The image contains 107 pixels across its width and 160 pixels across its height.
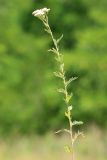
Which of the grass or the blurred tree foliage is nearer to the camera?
the grass

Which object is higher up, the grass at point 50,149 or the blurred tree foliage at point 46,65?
the blurred tree foliage at point 46,65

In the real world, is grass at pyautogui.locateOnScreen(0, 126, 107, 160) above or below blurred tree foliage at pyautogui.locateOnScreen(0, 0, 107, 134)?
below

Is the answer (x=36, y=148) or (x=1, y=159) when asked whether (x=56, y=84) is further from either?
(x=1, y=159)

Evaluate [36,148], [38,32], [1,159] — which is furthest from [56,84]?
[1,159]

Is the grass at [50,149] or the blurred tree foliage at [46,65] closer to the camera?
the grass at [50,149]
